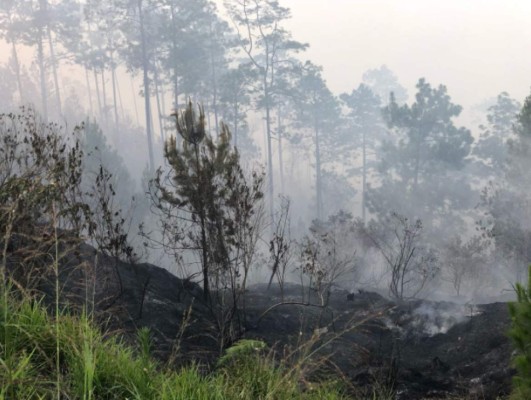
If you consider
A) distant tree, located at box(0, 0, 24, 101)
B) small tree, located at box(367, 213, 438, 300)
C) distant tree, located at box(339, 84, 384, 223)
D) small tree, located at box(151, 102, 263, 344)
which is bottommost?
small tree, located at box(367, 213, 438, 300)

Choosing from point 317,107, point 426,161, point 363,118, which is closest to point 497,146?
point 426,161

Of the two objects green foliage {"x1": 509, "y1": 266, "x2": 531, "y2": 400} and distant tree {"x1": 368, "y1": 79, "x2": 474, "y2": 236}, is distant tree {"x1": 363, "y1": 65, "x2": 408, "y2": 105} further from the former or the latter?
green foliage {"x1": 509, "y1": 266, "x2": 531, "y2": 400}

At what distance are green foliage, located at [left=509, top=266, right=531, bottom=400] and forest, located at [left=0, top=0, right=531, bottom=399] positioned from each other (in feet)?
0.06

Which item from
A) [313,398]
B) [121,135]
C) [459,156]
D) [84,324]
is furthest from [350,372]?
[121,135]

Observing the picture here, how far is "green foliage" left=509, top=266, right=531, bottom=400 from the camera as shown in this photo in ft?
16.5

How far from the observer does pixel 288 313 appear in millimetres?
12828

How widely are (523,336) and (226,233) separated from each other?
235 inches

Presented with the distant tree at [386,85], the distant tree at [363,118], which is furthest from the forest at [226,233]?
the distant tree at [386,85]

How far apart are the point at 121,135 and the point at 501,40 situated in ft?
570

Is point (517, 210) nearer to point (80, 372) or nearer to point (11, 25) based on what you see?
point (80, 372)

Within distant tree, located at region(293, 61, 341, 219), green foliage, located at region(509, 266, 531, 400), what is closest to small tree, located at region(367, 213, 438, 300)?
green foliage, located at region(509, 266, 531, 400)

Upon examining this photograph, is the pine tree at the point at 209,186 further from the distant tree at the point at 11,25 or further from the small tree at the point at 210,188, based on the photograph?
the distant tree at the point at 11,25

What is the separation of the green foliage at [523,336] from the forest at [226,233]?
0.06ft

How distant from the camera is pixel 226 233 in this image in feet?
32.8
